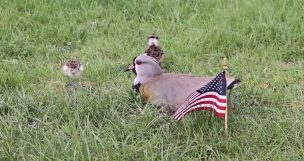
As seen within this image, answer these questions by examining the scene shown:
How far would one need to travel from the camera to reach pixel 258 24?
5.27 m

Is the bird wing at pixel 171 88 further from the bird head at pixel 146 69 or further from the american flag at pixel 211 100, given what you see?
the american flag at pixel 211 100

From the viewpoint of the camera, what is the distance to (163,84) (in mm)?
3797

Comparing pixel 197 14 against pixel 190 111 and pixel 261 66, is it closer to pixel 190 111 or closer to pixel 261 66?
pixel 261 66

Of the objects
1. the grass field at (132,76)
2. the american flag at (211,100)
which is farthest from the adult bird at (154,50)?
the american flag at (211,100)

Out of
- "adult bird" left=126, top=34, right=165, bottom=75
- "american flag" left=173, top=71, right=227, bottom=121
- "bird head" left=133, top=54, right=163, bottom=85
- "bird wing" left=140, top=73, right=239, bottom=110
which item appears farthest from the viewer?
"adult bird" left=126, top=34, right=165, bottom=75

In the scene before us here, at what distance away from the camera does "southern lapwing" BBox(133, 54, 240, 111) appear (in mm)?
3729

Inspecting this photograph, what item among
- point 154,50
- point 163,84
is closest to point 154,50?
point 154,50

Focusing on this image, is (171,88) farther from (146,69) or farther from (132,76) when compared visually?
(132,76)

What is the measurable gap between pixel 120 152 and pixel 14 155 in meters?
0.62

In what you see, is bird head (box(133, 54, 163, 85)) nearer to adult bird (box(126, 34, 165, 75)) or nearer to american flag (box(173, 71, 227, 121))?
adult bird (box(126, 34, 165, 75))

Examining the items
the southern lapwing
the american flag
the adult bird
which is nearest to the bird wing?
the southern lapwing

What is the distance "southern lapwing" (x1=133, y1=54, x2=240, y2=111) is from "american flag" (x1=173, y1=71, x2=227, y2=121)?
0.91 ft

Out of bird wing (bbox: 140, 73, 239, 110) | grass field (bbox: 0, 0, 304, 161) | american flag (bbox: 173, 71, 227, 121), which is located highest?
american flag (bbox: 173, 71, 227, 121)

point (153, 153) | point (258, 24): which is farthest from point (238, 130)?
point (258, 24)
